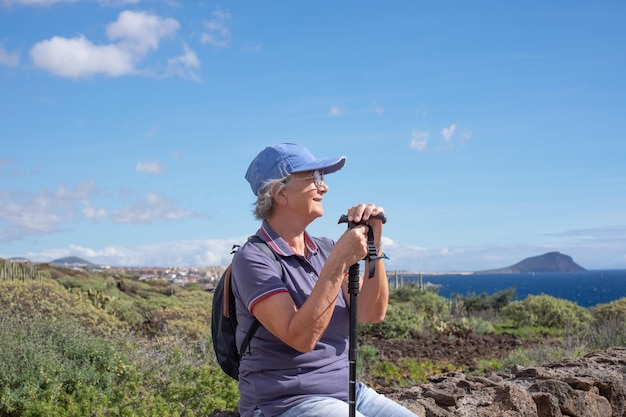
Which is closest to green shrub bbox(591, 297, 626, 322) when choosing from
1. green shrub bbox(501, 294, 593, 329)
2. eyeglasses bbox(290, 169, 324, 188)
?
green shrub bbox(501, 294, 593, 329)

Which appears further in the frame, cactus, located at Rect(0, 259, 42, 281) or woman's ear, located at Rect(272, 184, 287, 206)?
cactus, located at Rect(0, 259, 42, 281)

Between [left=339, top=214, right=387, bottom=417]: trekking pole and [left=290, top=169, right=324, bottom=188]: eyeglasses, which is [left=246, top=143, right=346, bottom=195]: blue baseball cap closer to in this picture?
[left=290, top=169, right=324, bottom=188]: eyeglasses


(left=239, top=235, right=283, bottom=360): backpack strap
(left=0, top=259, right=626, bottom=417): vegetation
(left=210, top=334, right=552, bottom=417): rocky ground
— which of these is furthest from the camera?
(left=210, top=334, right=552, bottom=417): rocky ground

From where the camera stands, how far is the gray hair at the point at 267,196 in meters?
3.04

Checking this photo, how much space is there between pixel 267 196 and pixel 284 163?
0.16m

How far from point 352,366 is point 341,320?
275 millimetres

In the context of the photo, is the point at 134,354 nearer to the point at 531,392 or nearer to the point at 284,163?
the point at 531,392

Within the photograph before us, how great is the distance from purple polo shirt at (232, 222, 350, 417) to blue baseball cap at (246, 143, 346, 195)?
0.90ft

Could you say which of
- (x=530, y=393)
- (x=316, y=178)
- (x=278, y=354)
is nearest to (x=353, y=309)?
(x=278, y=354)

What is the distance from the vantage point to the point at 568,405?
4.74m

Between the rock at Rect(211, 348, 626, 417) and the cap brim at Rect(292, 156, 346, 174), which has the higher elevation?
the cap brim at Rect(292, 156, 346, 174)

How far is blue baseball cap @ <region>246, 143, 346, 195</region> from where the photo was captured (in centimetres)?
302

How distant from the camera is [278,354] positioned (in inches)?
113

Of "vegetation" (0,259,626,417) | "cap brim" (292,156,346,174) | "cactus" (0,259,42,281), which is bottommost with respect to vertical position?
"vegetation" (0,259,626,417)
